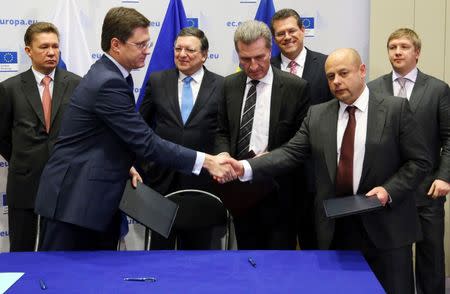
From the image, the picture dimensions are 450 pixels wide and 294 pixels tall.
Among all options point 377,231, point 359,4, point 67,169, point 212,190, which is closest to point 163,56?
point 212,190

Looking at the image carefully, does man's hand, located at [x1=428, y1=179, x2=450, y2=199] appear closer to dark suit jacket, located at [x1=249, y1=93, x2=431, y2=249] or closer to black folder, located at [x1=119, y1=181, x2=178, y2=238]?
dark suit jacket, located at [x1=249, y1=93, x2=431, y2=249]

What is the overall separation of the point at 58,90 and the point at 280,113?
1.77 m

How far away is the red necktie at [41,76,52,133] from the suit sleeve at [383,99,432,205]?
2.56 m

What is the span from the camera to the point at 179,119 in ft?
13.8

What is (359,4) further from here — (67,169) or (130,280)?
(130,280)

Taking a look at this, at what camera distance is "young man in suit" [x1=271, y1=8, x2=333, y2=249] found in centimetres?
387

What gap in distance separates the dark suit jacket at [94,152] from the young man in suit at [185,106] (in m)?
1.12

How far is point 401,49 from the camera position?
4105mm

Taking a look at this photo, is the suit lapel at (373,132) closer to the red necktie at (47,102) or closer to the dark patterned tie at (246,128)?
the dark patterned tie at (246,128)

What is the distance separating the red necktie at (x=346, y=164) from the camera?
9.55 feet

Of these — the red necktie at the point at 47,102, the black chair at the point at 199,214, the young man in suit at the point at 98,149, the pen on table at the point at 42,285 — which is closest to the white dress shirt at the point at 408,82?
the black chair at the point at 199,214

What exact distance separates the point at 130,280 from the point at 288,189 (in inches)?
59.9

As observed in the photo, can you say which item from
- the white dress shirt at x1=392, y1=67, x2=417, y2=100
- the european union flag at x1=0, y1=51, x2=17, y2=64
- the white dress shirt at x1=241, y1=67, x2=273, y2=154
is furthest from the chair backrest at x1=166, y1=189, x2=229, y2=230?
the european union flag at x1=0, y1=51, x2=17, y2=64

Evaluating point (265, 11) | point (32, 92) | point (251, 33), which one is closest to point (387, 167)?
point (251, 33)
